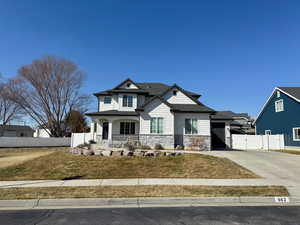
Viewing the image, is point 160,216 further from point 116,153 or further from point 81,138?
point 81,138

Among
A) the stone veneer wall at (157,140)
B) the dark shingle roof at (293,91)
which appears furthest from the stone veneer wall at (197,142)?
the dark shingle roof at (293,91)

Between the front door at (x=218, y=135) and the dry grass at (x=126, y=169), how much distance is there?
10339mm

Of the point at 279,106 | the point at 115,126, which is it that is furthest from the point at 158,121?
the point at 279,106

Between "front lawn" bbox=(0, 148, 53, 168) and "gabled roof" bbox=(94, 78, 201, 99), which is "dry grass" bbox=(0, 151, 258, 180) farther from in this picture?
"gabled roof" bbox=(94, 78, 201, 99)

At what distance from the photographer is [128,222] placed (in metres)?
4.20

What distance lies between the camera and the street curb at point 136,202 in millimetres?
5281

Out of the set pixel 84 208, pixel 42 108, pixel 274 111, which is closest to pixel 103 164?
pixel 84 208

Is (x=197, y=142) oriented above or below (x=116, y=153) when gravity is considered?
above

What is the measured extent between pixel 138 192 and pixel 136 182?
1335mm

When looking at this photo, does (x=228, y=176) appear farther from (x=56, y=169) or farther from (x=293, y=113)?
(x=293, y=113)

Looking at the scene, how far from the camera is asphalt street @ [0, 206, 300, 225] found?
13.9 feet

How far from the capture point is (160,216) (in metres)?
4.54

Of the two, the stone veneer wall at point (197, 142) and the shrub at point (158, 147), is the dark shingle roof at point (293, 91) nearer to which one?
the stone veneer wall at point (197, 142)

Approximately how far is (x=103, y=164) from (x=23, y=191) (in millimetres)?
4657
